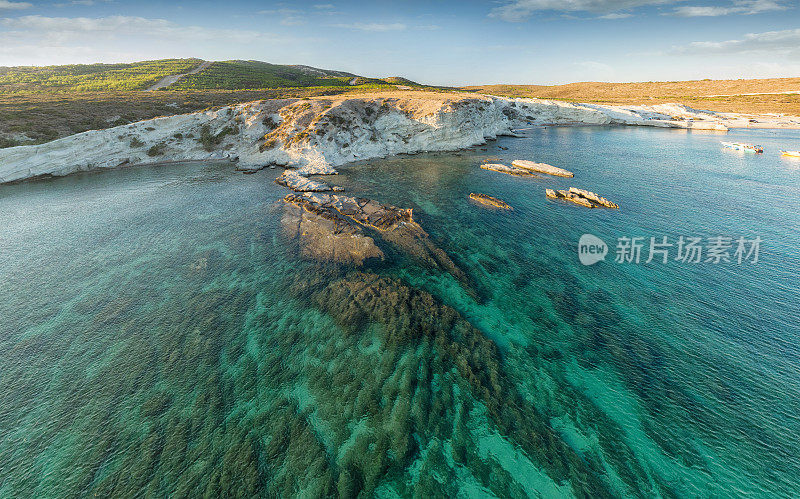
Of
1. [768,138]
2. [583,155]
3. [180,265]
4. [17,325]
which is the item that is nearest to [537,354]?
[180,265]

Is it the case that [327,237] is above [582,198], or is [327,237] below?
below

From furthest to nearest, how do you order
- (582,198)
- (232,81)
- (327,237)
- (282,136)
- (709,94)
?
1. (709,94)
2. (232,81)
3. (282,136)
4. (582,198)
5. (327,237)

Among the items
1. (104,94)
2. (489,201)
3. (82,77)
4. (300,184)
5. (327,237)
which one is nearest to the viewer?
(327,237)

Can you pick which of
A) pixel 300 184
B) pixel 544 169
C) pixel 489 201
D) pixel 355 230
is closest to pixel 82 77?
pixel 300 184

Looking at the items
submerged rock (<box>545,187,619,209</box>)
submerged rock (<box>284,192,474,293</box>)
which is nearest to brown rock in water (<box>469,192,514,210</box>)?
submerged rock (<box>545,187,619,209</box>)

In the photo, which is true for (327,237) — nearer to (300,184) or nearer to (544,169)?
(300,184)

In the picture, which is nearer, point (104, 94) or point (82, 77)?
point (104, 94)

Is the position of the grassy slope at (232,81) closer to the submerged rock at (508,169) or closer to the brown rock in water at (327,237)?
the submerged rock at (508,169)

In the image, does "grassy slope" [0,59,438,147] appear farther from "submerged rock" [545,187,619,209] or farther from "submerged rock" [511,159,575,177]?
"submerged rock" [545,187,619,209]
